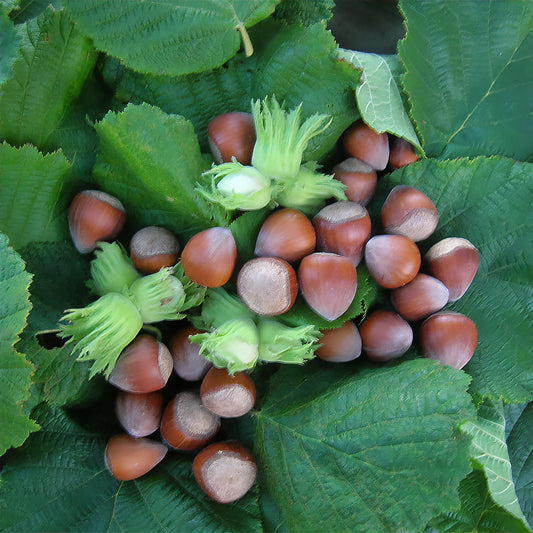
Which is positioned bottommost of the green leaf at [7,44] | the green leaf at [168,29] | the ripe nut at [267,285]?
the ripe nut at [267,285]

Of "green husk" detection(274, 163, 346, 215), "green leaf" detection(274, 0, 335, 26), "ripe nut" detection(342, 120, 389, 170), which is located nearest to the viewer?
"green husk" detection(274, 163, 346, 215)

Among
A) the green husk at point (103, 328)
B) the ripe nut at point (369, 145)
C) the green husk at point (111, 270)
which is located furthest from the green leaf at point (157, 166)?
the ripe nut at point (369, 145)

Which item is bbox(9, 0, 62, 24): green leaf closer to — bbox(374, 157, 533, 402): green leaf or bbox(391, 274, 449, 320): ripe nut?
bbox(374, 157, 533, 402): green leaf

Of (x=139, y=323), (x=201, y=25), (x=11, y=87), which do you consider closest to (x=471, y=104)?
(x=201, y=25)

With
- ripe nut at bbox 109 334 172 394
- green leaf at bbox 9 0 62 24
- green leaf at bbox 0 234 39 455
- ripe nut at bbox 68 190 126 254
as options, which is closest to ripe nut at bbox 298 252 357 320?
ripe nut at bbox 109 334 172 394

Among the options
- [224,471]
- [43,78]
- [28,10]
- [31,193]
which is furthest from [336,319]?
[28,10]

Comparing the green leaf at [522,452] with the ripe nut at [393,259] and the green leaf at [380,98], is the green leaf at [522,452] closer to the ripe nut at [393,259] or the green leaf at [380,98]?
the ripe nut at [393,259]
